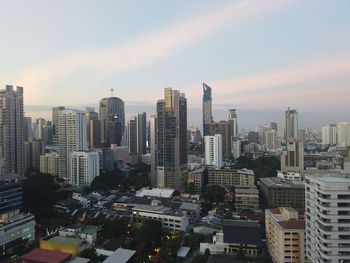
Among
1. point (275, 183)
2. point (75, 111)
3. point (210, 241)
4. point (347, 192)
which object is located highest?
point (75, 111)

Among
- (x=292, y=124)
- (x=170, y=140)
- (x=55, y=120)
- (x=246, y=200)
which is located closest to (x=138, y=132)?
(x=55, y=120)

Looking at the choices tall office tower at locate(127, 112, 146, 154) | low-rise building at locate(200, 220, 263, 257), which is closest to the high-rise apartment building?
tall office tower at locate(127, 112, 146, 154)

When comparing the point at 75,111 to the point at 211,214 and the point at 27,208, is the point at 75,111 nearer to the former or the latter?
the point at 27,208

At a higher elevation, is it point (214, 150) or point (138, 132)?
point (138, 132)

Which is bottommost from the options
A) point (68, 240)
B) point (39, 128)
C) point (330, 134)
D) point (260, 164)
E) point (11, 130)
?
point (68, 240)

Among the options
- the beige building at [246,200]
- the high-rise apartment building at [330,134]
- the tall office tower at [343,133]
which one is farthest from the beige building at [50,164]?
the high-rise apartment building at [330,134]

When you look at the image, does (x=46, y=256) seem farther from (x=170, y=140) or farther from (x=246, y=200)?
(x=170, y=140)

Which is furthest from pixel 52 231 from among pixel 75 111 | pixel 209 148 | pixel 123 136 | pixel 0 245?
pixel 123 136

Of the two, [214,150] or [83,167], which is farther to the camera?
[214,150]
